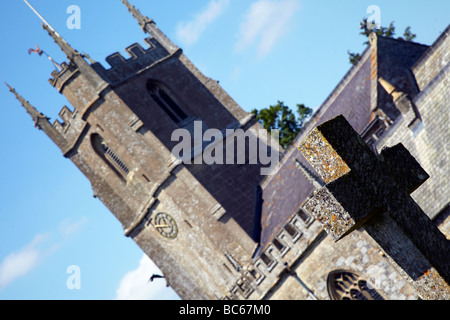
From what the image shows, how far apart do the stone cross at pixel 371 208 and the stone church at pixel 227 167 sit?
13.1 metres

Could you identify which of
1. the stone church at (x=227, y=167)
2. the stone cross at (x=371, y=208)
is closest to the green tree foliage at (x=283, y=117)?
the stone church at (x=227, y=167)

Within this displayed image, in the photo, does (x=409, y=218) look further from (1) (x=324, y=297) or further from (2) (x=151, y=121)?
(2) (x=151, y=121)

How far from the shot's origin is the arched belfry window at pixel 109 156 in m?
32.1

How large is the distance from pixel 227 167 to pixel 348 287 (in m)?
9.86

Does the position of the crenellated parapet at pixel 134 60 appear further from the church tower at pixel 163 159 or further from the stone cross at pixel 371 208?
the stone cross at pixel 371 208

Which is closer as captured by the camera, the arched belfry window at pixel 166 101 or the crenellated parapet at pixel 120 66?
the crenellated parapet at pixel 120 66

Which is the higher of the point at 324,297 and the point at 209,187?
the point at 209,187

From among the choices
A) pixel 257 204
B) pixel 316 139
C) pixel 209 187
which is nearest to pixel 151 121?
pixel 209 187

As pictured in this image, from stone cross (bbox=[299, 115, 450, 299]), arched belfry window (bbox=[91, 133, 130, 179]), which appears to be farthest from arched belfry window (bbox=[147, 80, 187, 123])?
stone cross (bbox=[299, 115, 450, 299])

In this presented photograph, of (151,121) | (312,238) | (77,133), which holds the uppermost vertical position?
(77,133)

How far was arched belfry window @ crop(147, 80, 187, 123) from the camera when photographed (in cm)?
3117

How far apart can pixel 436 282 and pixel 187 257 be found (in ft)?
81.5

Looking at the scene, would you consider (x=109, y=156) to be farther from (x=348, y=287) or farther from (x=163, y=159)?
(x=348, y=287)

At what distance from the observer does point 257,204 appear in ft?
96.2
